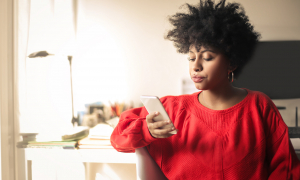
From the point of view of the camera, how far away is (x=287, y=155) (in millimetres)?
690

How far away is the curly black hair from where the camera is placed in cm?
73

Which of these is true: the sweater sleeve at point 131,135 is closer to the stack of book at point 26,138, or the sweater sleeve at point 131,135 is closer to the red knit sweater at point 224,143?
the red knit sweater at point 224,143

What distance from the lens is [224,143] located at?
74 centimetres

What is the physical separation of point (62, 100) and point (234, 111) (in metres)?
1.00

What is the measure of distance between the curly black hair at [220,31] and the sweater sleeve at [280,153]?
23 centimetres

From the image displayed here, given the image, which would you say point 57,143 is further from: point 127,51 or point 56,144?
point 127,51

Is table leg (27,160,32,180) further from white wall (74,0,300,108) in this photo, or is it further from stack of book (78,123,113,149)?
white wall (74,0,300,108)

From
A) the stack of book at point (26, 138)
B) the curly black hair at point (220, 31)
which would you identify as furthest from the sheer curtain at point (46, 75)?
the curly black hair at point (220, 31)

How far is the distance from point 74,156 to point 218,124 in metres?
0.78

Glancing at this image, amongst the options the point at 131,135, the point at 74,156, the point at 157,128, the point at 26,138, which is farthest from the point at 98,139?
the point at 157,128

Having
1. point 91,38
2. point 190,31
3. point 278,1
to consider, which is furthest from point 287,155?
point 91,38

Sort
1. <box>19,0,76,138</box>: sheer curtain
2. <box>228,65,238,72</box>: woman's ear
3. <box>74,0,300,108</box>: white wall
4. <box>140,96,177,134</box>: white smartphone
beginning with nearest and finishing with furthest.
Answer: <box>140,96,177,134</box>: white smartphone
<box>228,65,238,72</box>: woman's ear
<box>19,0,76,138</box>: sheer curtain
<box>74,0,300,108</box>: white wall

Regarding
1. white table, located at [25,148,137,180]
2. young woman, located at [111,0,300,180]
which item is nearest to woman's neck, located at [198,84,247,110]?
young woman, located at [111,0,300,180]

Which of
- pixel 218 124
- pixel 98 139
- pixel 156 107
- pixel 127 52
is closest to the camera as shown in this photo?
pixel 156 107
